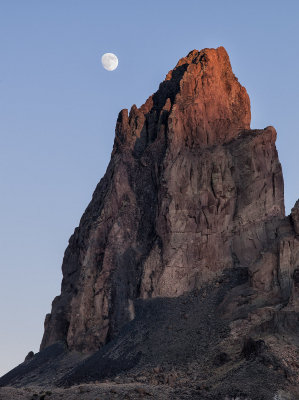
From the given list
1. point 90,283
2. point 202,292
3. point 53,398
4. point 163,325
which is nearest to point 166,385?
point 53,398

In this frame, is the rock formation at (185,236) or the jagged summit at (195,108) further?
the jagged summit at (195,108)

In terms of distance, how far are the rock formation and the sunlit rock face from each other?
5.1 inches

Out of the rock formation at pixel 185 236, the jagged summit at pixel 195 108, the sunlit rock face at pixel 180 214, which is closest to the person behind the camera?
the rock formation at pixel 185 236

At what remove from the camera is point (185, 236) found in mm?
83375

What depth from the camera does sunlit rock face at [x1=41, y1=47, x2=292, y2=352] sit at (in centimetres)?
8031

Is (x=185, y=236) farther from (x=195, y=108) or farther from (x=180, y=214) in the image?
(x=195, y=108)

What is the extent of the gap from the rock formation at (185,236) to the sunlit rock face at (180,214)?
129 mm

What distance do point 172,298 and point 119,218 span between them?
627 inches

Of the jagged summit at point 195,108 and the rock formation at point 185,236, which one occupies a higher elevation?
the jagged summit at point 195,108

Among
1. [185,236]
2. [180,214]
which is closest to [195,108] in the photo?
[180,214]

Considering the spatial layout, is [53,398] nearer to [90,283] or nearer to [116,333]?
[116,333]

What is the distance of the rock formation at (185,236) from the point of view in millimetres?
Answer: 71250

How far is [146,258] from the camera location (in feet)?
272

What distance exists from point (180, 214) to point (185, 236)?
2727 millimetres
